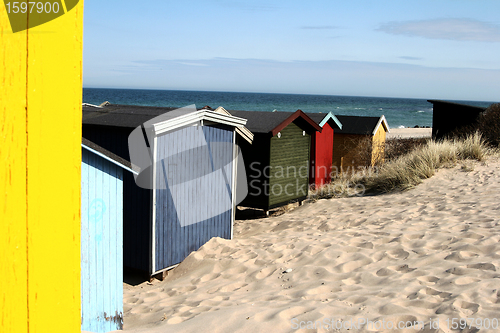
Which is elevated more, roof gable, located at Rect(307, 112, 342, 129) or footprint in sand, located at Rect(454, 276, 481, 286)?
roof gable, located at Rect(307, 112, 342, 129)

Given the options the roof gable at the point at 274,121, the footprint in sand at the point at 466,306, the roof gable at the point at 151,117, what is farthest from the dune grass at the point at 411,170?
the footprint in sand at the point at 466,306

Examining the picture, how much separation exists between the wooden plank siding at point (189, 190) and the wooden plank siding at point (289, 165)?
3019 millimetres

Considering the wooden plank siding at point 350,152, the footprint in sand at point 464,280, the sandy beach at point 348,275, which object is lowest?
the sandy beach at point 348,275

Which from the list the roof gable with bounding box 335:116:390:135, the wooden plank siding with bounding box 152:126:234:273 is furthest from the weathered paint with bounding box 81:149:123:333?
the roof gable with bounding box 335:116:390:135

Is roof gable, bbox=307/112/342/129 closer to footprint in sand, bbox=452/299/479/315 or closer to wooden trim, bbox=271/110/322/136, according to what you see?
wooden trim, bbox=271/110/322/136

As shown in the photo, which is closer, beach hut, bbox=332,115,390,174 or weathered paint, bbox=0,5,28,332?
weathered paint, bbox=0,5,28,332

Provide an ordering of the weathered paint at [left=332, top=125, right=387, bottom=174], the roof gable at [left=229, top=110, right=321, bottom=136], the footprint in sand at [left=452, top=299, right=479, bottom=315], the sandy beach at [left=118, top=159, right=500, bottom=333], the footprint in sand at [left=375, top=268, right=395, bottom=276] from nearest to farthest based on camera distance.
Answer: the footprint in sand at [left=452, top=299, right=479, bottom=315] → the sandy beach at [left=118, top=159, right=500, bottom=333] → the footprint in sand at [left=375, top=268, right=395, bottom=276] → the roof gable at [left=229, top=110, right=321, bottom=136] → the weathered paint at [left=332, top=125, right=387, bottom=174]

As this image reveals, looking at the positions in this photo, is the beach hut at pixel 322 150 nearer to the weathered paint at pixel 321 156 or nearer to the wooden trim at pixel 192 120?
the weathered paint at pixel 321 156

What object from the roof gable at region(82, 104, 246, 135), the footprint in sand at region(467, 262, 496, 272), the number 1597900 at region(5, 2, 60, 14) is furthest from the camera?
the roof gable at region(82, 104, 246, 135)

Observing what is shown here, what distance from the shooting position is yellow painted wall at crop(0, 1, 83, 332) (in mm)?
982

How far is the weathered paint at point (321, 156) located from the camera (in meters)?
15.4

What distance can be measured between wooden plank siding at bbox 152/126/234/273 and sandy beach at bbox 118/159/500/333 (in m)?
0.36

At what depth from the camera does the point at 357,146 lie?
17453mm

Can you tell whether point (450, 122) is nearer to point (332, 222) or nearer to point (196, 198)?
point (332, 222)
